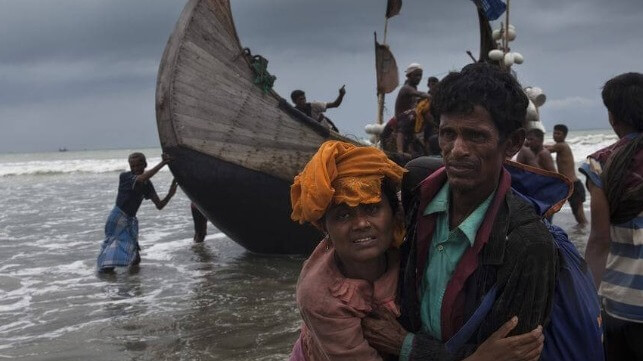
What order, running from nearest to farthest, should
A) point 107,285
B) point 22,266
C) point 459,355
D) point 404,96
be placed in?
point 459,355 < point 107,285 < point 22,266 < point 404,96

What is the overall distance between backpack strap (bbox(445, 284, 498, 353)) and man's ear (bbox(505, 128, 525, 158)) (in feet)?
1.24

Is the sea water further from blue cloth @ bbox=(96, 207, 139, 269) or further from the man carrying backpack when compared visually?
the man carrying backpack

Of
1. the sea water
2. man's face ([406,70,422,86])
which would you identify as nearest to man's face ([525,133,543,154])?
the sea water

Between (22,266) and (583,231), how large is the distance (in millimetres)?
8025

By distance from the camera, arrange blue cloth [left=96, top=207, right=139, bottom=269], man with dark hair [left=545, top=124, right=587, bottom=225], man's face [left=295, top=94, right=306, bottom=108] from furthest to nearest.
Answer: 1. man's face [left=295, top=94, right=306, bottom=108]
2. man with dark hair [left=545, top=124, right=587, bottom=225]
3. blue cloth [left=96, top=207, right=139, bottom=269]

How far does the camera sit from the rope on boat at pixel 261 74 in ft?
25.2

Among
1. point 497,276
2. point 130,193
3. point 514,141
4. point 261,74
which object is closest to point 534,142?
point 261,74

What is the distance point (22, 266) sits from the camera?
853cm

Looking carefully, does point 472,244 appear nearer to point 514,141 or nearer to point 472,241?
point 472,241

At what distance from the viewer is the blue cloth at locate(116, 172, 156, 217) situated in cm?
809

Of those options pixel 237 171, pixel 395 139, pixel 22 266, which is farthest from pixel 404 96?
pixel 22 266

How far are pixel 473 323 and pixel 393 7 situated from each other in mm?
9542

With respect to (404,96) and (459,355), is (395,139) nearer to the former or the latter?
(404,96)

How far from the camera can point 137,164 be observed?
8141 millimetres
